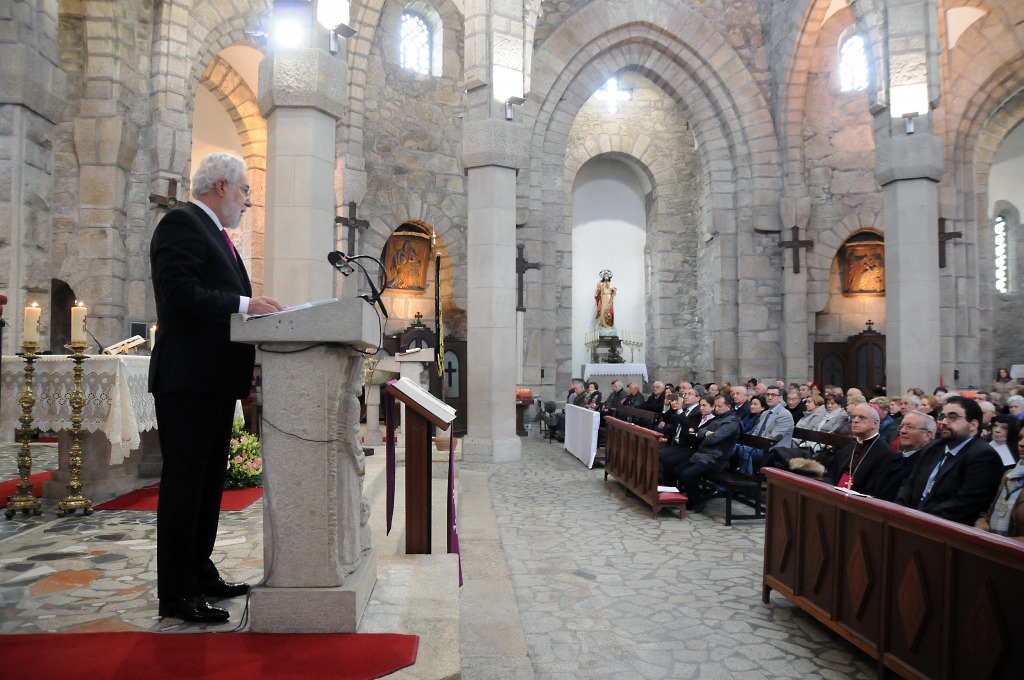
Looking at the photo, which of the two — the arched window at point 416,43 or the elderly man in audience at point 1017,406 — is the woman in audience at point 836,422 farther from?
the arched window at point 416,43

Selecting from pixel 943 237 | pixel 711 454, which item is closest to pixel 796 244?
pixel 943 237

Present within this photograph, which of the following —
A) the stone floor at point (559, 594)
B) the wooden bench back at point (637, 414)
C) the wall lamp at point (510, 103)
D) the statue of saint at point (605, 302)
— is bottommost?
the stone floor at point (559, 594)

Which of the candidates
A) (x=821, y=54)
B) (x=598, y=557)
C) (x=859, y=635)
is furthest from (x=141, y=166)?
(x=821, y=54)

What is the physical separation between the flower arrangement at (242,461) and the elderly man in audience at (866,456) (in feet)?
16.1

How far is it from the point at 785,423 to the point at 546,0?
10.8 meters

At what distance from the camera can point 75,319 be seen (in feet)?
16.1

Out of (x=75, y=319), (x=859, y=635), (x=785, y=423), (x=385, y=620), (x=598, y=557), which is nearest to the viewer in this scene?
(x=385, y=620)

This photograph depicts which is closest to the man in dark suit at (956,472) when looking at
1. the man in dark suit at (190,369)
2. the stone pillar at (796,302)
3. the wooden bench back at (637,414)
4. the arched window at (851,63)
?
the man in dark suit at (190,369)

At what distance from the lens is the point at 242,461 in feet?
20.0

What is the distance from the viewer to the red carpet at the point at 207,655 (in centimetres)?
217

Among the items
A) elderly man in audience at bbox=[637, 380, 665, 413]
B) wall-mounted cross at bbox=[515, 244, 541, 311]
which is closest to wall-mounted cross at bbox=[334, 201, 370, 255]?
wall-mounted cross at bbox=[515, 244, 541, 311]

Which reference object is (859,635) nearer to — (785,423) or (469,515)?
(469,515)

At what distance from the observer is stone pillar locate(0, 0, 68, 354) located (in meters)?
6.52

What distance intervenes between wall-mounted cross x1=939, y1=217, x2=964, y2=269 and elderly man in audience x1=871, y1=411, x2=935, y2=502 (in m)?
11.4
